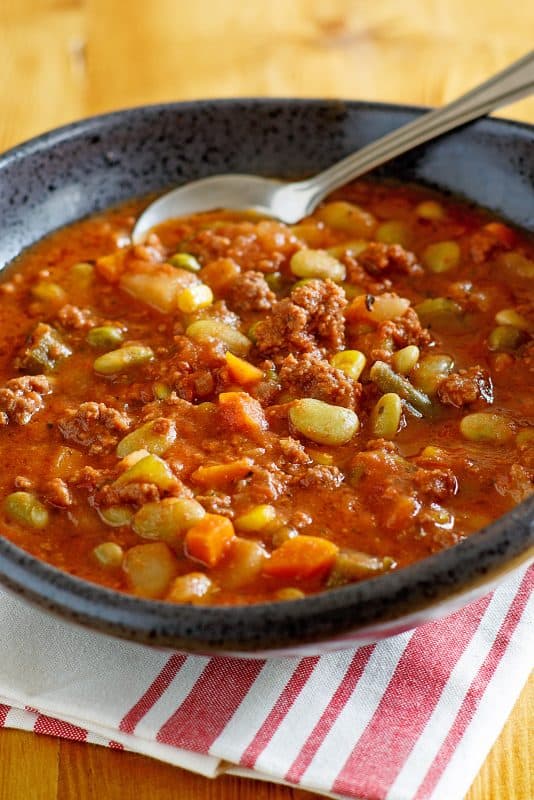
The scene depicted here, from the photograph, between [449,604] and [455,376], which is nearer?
[449,604]

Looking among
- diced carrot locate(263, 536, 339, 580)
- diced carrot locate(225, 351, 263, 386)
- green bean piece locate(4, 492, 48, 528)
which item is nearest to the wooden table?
diced carrot locate(225, 351, 263, 386)

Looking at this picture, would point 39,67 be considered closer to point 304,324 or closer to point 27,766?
point 304,324

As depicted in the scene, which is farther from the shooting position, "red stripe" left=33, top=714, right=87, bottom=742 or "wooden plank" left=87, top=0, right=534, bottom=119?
"wooden plank" left=87, top=0, right=534, bottom=119

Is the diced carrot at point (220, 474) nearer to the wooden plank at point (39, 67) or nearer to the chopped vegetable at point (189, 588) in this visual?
the chopped vegetable at point (189, 588)

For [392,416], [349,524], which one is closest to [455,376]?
[392,416]

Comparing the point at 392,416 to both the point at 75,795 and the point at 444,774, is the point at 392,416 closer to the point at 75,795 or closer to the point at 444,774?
the point at 444,774

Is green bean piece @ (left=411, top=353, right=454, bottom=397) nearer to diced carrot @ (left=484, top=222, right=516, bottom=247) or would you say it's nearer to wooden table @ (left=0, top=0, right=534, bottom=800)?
diced carrot @ (left=484, top=222, right=516, bottom=247)
